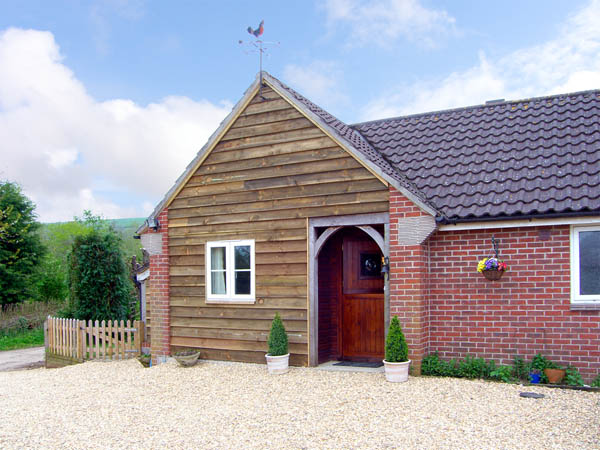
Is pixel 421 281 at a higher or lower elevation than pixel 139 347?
higher

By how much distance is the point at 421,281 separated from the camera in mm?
9391

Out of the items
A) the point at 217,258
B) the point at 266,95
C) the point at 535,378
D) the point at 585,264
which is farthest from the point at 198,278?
the point at 585,264

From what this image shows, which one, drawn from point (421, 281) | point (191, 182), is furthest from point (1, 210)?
point (421, 281)

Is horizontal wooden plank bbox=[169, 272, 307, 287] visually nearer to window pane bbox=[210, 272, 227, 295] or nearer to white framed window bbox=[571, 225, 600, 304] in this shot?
window pane bbox=[210, 272, 227, 295]

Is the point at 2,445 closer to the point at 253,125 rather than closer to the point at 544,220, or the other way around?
the point at 253,125

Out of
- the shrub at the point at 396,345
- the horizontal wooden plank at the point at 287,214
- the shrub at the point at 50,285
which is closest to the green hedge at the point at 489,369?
the shrub at the point at 396,345

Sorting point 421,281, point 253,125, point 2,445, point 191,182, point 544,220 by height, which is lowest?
point 2,445

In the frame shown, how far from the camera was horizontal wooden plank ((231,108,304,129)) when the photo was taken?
1080cm

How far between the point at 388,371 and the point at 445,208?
2860mm

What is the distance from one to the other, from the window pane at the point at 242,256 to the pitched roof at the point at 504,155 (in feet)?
11.1

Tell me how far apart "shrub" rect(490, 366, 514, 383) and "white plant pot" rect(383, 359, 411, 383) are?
4.45 ft

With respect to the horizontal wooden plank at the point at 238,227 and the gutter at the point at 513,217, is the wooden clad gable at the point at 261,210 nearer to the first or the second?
the horizontal wooden plank at the point at 238,227

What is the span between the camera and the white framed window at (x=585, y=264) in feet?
28.8

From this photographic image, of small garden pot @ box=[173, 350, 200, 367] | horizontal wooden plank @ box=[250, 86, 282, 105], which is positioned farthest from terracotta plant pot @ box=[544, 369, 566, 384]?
horizontal wooden plank @ box=[250, 86, 282, 105]
